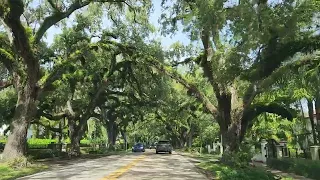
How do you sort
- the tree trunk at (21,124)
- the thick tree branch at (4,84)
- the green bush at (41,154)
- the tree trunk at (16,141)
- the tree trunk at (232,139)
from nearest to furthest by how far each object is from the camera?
1. the tree trunk at (16,141)
2. the tree trunk at (21,124)
3. the tree trunk at (232,139)
4. the thick tree branch at (4,84)
5. the green bush at (41,154)

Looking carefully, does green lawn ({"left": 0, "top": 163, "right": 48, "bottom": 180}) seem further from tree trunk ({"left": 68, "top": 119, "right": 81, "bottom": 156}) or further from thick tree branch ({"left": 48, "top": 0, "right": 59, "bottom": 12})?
tree trunk ({"left": 68, "top": 119, "right": 81, "bottom": 156})

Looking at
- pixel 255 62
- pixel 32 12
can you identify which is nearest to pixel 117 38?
pixel 32 12

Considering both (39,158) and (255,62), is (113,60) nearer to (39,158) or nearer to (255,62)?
(39,158)

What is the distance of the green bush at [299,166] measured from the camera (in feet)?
59.5

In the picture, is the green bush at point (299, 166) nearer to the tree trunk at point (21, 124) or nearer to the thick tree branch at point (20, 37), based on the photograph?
the tree trunk at point (21, 124)

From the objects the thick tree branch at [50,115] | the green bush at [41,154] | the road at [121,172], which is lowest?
the road at [121,172]

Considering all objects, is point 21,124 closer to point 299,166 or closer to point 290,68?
point 290,68

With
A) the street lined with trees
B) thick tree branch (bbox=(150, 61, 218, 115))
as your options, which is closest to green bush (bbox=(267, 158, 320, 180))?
the street lined with trees

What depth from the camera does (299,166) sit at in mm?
20406

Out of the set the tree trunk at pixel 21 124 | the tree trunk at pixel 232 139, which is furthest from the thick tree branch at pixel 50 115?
the tree trunk at pixel 232 139

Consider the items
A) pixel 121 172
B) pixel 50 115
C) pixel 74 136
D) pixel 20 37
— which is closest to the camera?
pixel 121 172

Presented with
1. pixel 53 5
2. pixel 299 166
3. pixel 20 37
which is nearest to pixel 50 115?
pixel 20 37

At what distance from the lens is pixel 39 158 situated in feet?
103

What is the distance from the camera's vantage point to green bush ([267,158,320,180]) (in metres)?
18.1
